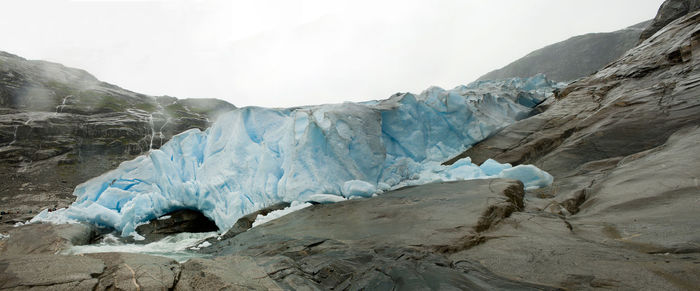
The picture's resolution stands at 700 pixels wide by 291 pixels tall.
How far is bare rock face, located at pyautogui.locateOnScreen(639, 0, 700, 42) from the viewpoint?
48.0 feet

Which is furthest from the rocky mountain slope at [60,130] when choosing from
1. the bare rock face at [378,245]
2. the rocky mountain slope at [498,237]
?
the rocky mountain slope at [498,237]

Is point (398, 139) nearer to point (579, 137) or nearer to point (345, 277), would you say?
point (579, 137)

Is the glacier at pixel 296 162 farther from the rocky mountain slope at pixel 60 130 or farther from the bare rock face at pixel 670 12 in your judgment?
the rocky mountain slope at pixel 60 130

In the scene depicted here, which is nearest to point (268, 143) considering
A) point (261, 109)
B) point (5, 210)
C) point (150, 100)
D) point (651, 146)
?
point (261, 109)

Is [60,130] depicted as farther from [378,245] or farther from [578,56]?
[578,56]

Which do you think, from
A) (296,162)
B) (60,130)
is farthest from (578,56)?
(60,130)

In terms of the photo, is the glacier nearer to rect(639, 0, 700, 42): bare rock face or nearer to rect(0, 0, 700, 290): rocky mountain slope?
rect(0, 0, 700, 290): rocky mountain slope

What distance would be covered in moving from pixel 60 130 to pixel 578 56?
65.8 m

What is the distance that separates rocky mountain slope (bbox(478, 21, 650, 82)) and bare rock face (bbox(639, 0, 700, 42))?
30.0 meters

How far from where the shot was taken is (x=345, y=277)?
113 inches

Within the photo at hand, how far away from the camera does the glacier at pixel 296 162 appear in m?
7.47

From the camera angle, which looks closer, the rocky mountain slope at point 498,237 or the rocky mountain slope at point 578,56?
the rocky mountain slope at point 498,237

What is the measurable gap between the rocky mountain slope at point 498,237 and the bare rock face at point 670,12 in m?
10.9

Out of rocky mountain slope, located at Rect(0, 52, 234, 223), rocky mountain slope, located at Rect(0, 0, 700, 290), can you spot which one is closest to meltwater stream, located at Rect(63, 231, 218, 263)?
rocky mountain slope, located at Rect(0, 0, 700, 290)
